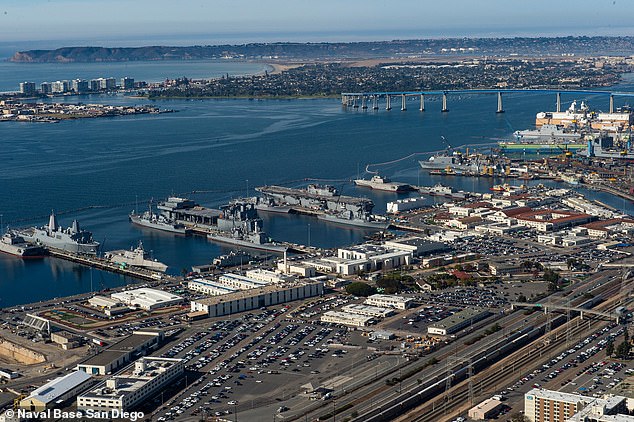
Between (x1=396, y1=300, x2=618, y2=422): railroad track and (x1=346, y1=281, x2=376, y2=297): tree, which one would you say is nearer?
(x1=396, y1=300, x2=618, y2=422): railroad track

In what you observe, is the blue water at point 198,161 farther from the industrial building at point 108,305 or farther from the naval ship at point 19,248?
the industrial building at point 108,305

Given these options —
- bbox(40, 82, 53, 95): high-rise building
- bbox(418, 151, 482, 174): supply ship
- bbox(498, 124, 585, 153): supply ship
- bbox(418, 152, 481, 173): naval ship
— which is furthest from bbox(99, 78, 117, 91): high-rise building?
bbox(418, 152, 481, 173): naval ship

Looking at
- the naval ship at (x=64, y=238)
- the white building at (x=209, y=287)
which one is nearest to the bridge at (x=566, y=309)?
the white building at (x=209, y=287)

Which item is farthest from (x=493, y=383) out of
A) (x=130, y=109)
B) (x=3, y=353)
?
(x=130, y=109)

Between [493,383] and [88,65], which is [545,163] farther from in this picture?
[88,65]

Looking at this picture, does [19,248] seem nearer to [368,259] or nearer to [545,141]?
[368,259]

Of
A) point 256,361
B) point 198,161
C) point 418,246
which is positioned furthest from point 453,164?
point 256,361

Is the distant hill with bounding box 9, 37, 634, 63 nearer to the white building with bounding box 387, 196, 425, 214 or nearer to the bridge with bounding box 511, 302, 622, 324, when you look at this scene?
the white building with bounding box 387, 196, 425, 214
